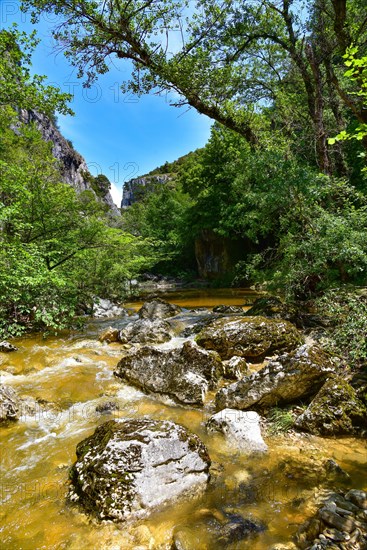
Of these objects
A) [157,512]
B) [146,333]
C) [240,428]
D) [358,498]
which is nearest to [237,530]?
[157,512]

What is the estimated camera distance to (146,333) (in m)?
8.98

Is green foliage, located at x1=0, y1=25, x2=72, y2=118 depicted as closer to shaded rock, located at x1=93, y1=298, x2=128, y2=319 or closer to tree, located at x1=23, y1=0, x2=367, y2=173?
tree, located at x1=23, y1=0, x2=367, y2=173

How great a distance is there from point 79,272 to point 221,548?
10.3 meters

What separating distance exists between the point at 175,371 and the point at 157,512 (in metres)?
2.90

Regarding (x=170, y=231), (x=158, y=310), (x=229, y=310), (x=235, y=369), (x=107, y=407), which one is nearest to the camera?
(x=107, y=407)

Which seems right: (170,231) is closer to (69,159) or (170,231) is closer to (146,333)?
(146,333)

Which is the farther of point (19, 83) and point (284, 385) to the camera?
point (19, 83)

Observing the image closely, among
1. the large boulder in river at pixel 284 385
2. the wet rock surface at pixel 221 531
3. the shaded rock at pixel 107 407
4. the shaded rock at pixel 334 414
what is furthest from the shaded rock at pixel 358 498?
the shaded rock at pixel 107 407

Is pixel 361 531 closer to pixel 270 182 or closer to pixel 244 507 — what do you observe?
pixel 244 507

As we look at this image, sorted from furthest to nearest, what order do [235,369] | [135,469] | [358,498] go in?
[235,369]
[135,469]
[358,498]

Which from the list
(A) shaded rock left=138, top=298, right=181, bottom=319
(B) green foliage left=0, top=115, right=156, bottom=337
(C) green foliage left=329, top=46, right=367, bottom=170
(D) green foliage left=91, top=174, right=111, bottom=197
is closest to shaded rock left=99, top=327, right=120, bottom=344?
(B) green foliage left=0, top=115, right=156, bottom=337

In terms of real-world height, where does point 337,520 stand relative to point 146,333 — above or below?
below

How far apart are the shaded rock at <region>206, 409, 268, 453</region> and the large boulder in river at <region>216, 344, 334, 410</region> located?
31 centimetres

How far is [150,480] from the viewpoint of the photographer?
126 inches
